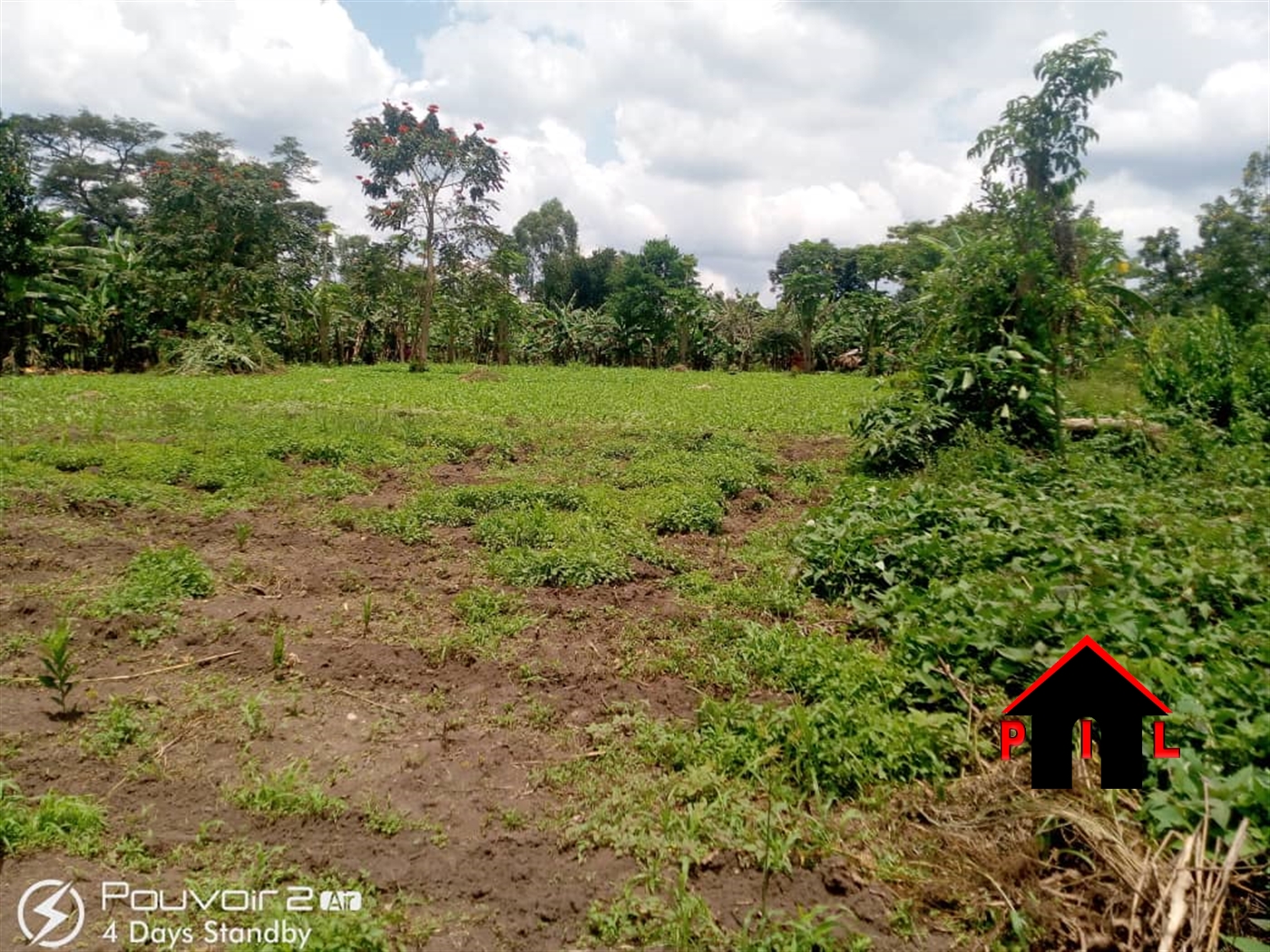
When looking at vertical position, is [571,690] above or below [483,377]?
below

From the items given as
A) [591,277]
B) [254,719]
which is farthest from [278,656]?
[591,277]

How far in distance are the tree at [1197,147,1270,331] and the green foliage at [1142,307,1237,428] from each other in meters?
8.85

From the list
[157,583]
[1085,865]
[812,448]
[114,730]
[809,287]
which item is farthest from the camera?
[809,287]

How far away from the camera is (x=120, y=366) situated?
1948 cm

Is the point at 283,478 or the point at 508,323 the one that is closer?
the point at 283,478

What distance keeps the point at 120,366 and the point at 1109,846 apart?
2331 centimetres

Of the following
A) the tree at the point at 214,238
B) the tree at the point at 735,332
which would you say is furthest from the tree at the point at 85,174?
the tree at the point at 735,332

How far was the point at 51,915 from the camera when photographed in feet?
6.91

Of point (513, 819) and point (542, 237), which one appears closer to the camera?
point (513, 819)

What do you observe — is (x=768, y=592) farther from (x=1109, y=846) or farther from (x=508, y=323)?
(x=508, y=323)

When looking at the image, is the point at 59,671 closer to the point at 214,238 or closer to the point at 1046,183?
the point at 1046,183

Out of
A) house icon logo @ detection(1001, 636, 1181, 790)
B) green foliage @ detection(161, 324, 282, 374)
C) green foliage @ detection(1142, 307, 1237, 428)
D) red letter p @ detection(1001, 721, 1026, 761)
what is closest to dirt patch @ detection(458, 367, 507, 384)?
green foliage @ detection(161, 324, 282, 374)

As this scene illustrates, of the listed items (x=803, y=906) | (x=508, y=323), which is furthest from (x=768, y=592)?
(x=508, y=323)

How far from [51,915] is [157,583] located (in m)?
2.65
